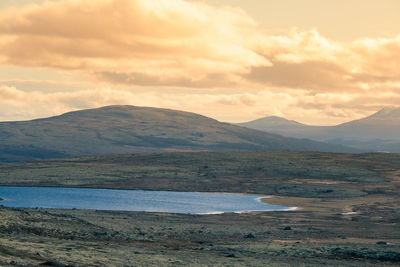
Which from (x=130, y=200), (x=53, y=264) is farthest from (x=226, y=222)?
(x=53, y=264)

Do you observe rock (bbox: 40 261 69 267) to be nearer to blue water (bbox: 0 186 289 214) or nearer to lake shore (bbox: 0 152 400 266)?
lake shore (bbox: 0 152 400 266)

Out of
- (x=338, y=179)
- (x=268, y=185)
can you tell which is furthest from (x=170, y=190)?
(x=338, y=179)

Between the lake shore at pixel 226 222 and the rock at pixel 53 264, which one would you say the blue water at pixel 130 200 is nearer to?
the lake shore at pixel 226 222

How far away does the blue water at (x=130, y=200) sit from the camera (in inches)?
3701

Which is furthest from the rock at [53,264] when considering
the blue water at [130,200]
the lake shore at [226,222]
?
the blue water at [130,200]

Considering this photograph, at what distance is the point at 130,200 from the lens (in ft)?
354

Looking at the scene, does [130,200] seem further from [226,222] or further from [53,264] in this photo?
[53,264]

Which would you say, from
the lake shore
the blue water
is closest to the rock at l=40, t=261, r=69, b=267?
the lake shore

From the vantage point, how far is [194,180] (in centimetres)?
14612

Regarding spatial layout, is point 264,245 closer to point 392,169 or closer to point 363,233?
point 363,233

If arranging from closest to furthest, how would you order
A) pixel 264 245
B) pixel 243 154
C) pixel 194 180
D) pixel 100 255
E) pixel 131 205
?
pixel 100 255
pixel 264 245
pixel 131 205
pixel 194 180
pixel 243 154

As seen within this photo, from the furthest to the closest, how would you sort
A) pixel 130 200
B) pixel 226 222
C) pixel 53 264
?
1. pixel 130 200
2. pixel 226 222
3. pixel 53 264

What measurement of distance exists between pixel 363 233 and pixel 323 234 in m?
5.30

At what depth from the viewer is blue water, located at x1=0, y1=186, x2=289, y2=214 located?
94.0m
